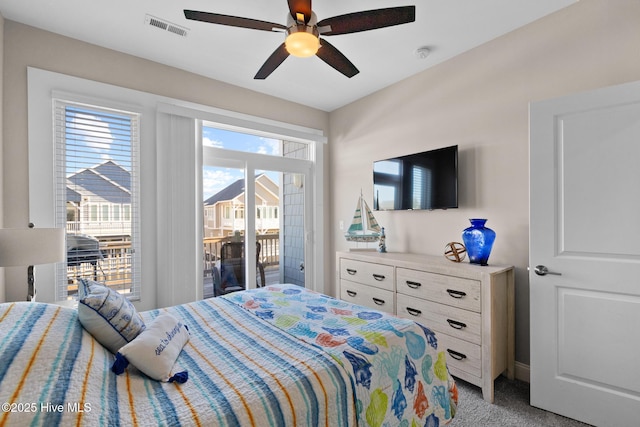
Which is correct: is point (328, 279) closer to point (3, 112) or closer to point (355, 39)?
point (355, 39)

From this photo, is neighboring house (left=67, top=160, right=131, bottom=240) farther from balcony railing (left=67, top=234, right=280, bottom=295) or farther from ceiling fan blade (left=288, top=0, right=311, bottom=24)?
ceiling fan blade (left=288, top=0, right=311, bottom=24)

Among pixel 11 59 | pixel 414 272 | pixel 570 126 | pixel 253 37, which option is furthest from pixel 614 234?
pixel 11 59

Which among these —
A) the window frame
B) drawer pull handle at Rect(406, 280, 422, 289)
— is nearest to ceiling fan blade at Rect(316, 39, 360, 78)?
the window frame

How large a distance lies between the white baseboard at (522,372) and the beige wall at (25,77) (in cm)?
374

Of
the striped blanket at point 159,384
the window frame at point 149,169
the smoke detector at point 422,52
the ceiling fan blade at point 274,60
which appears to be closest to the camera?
the striped blanket at point 159,384

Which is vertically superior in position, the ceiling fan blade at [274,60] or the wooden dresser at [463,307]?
the ceiling fan blade at [274,60]

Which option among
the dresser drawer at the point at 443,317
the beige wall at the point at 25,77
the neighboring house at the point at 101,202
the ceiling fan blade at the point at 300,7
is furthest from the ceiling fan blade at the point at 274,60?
the dresser drawer at the point at 443,317

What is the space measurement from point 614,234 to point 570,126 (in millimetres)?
690

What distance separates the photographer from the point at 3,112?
217cm

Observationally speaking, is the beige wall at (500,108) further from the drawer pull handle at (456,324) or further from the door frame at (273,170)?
the door frame at (273,170)

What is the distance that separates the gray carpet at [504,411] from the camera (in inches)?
71.9

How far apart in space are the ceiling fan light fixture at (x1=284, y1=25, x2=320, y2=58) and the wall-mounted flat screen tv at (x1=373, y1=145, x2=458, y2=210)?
1610 millimetres

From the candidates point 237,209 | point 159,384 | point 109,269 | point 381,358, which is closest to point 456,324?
point 381,358

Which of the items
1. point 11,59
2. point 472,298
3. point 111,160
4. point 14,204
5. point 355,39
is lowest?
point 472,298
